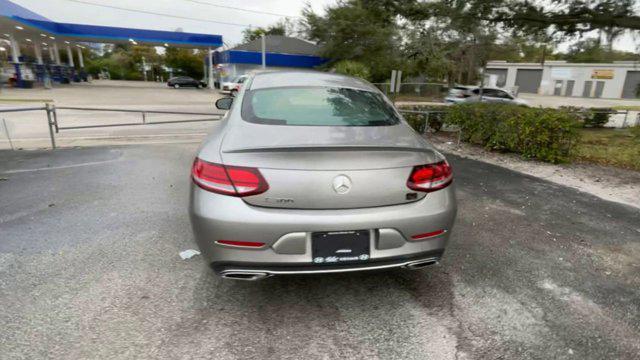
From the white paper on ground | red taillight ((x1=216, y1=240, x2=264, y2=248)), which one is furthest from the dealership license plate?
the white paper on ground

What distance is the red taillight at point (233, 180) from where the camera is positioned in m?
2.30

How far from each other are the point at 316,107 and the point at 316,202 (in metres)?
1.12

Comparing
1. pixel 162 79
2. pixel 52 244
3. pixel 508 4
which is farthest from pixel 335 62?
pixel 162 79

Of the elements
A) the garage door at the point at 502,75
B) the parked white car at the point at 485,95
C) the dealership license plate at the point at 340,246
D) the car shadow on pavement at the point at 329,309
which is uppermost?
the garage door at the point at 502,75

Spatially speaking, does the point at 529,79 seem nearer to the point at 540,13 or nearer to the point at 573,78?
the point at 573,78

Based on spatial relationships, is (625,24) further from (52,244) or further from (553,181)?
(52,244)

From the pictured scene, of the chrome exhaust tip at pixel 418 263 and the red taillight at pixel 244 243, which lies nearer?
the red taillight at pixel 244 243

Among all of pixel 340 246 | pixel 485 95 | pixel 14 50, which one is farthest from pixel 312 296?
pixel 14 50

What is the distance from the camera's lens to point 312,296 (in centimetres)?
291

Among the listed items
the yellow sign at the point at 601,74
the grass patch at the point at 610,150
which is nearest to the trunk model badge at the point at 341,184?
the grass patch at the point at 610,150

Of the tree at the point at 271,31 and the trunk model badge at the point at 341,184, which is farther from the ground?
the tree at the point at 271,31

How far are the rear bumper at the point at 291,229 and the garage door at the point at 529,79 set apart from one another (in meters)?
57.7

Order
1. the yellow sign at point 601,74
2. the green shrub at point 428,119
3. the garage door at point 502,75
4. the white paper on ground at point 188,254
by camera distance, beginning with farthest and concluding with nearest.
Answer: the garage door at point 502,75, the yellow sign at point 601,74, the green shrub at point 428,119, the white paper on ground at point 188,254

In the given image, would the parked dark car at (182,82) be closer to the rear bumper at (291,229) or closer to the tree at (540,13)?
the tree at (540,13)
